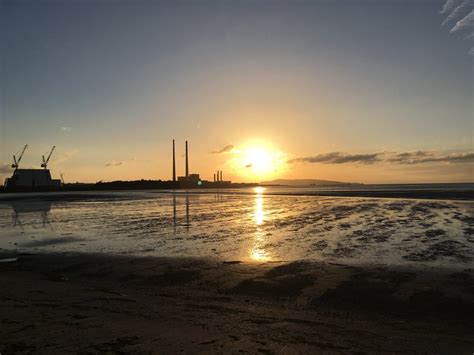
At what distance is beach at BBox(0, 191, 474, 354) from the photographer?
5172mm

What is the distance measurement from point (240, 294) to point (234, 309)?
39.0 inches

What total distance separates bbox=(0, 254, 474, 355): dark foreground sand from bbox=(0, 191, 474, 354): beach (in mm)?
25

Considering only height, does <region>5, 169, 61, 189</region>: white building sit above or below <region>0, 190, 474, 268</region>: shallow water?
above

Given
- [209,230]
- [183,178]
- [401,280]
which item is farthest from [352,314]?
[183,178]

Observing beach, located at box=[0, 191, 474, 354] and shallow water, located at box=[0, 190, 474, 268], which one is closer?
beach, located at box=[0, 191, 474, 354]

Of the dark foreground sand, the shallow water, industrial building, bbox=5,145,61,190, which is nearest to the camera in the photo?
the dark foreground sand

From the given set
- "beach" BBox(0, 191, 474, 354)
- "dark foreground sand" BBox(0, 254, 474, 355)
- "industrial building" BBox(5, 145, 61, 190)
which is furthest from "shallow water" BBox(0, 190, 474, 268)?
"industrial building" BBox(5, 145, 61, 190)

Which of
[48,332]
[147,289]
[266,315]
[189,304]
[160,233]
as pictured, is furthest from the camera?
[160,233]

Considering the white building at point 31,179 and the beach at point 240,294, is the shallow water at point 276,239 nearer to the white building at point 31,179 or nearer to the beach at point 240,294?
the beach at point 240,294

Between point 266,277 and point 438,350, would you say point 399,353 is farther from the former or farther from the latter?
point 266,277

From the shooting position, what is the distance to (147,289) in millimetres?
8117

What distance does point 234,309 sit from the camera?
21.7 ft

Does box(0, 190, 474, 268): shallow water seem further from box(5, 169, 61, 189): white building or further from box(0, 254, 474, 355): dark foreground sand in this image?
box(5, 169, 61, 189): white building

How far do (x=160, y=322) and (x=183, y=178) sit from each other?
16463cm
